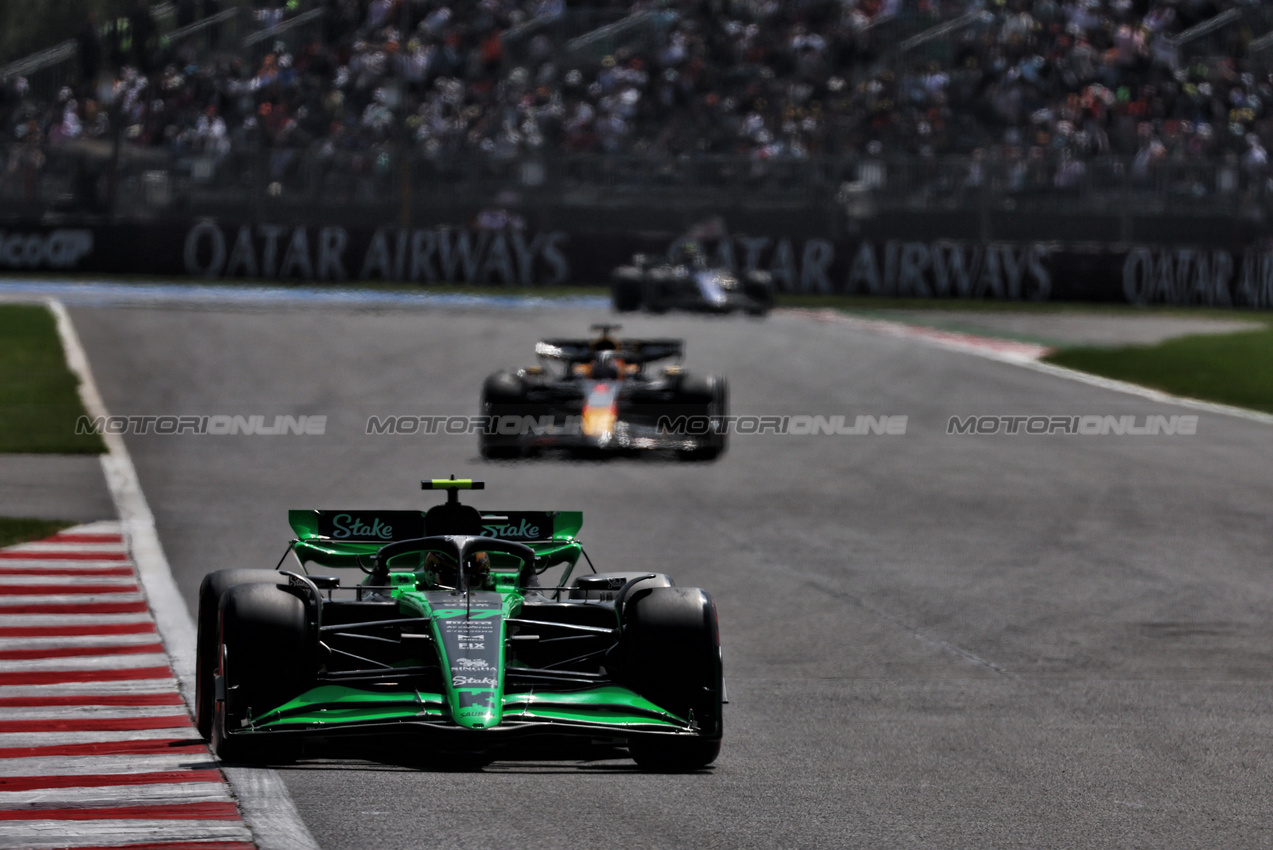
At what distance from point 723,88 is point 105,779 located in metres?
31.5

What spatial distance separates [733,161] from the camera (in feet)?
106

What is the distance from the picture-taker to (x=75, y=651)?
9055mm

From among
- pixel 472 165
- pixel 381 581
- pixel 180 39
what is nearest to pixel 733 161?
pixel 472 165

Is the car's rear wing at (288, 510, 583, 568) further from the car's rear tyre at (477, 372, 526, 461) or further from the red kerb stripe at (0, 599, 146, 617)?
the car's rear tyre at (477, 372, 526, 461)

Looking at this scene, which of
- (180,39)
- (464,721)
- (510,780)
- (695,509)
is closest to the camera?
(464,721)

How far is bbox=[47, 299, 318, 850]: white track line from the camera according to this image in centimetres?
601

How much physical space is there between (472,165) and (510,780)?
2672 centimetres

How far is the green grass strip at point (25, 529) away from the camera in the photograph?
12359mm

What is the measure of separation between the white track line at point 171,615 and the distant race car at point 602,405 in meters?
3.10

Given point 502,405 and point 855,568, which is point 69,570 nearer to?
point 855,568

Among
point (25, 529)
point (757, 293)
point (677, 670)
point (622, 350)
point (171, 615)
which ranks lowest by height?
point (25, 529)

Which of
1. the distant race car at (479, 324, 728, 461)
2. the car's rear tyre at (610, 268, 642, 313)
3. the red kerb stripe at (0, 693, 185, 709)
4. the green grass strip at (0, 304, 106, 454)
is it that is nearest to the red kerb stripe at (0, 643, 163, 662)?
the red kerb stripe at (0, 693, 185, 709)

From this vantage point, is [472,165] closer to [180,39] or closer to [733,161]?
[733,161]

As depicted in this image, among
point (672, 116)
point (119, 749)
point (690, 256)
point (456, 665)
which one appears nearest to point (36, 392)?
point (690, 256)
